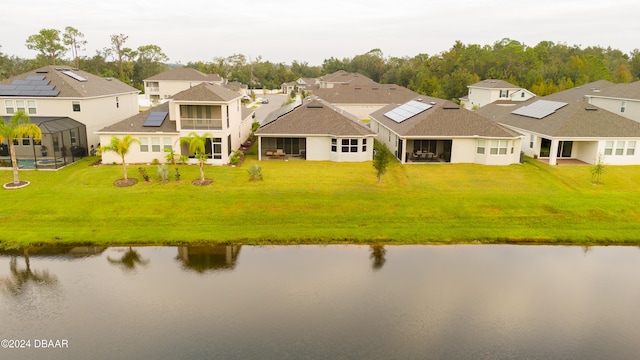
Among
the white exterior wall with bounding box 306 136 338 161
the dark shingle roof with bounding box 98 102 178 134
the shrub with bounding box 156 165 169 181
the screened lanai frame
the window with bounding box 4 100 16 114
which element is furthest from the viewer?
the white exterior wall with bounding box 306 136 338 161

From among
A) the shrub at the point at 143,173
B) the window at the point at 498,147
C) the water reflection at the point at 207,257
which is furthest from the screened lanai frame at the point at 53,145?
the window at the point at 498,147

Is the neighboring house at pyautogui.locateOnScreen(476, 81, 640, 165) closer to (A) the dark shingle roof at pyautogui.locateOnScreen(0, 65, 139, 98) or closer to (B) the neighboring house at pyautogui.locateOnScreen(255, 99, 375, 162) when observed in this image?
(B) the neighboring house at pyautogui.locateOnScreen(255, 99, 375, 162)

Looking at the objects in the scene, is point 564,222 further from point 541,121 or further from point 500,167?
point 541,121

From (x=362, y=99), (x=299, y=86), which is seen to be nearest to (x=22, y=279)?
(x=362, y=99)

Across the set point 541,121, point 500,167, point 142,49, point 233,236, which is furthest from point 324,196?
point 142,49

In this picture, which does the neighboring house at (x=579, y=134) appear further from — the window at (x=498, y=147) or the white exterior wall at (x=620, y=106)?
the white exterior wall at (x=620, y=106)

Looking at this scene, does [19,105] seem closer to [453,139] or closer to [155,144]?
[155,144]

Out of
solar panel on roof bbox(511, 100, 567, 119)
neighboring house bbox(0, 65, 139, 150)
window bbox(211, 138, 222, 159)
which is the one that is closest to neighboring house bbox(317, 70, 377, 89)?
solar panel on roof bbox(511, 100, 567, 119)
